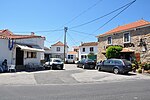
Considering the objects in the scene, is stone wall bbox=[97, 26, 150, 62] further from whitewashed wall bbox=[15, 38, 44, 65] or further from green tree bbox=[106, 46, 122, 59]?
whitewashed wall bbox=[15, 38, 44, 65]

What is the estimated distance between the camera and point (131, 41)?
28688mm

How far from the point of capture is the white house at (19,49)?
73.5ft

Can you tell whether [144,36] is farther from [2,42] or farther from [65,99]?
[65,99]

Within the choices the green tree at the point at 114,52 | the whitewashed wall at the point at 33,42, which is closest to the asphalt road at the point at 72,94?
the whitewashed wall at the point at 33,42

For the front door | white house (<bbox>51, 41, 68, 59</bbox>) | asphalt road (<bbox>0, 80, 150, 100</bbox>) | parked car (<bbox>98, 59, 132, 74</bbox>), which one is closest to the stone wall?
parked car (<bbox>98, 59, 132, 74</bbox>)

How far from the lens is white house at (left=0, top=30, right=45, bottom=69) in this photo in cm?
2239

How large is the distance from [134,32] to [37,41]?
47.7 feet

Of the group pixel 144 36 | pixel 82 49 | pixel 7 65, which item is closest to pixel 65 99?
pixel 7 65

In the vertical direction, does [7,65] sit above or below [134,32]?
below

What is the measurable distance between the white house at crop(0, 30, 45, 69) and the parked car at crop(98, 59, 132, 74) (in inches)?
378

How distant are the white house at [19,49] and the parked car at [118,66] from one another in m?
9.61

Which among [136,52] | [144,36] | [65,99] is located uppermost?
[144,36]

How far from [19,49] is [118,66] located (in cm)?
1263

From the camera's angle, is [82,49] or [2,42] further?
[82,49]
